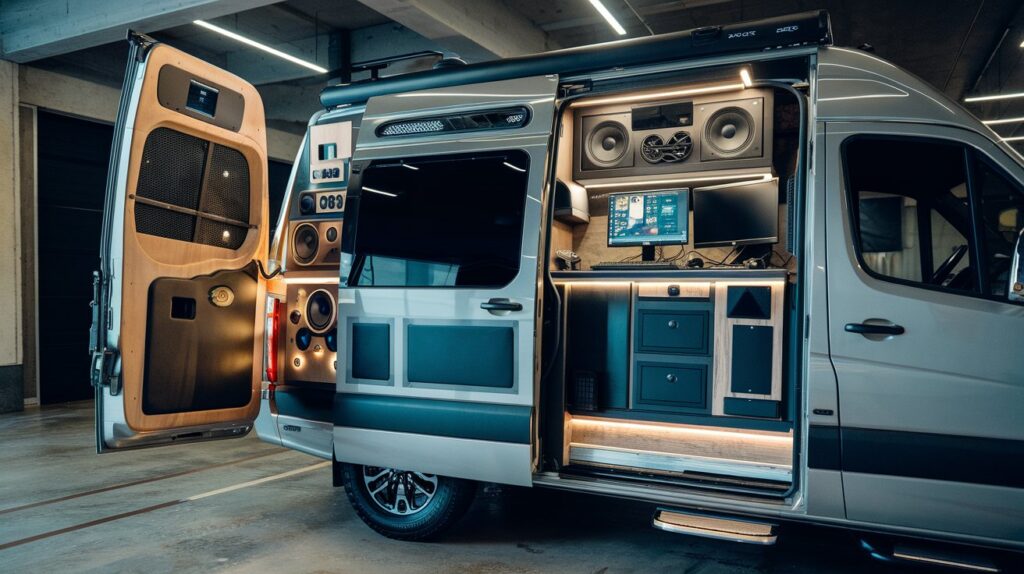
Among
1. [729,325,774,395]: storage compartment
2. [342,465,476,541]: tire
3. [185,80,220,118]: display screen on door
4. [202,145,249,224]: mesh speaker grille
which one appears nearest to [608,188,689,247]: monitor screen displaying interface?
[729,325,774,395]: storage compartment

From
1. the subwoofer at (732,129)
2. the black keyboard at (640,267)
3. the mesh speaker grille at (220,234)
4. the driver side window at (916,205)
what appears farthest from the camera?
the subwoofer at (732,129)

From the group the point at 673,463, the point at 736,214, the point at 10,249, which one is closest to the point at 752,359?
the point at 673,463

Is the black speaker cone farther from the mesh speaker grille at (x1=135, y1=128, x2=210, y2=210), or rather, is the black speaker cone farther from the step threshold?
the mesh speaker grille at (x1=135, y1=128, x2=210, y2=210)

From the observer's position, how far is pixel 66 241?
8.33m

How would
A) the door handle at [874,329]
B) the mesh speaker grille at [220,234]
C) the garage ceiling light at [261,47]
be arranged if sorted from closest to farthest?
the door handle at [874,329] → the mesh speaker grille at [220,234] → the garage ceiling light at [261,47]

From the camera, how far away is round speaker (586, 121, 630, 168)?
4.44 metres

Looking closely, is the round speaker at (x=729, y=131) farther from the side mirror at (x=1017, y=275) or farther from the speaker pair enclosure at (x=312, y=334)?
the speaker pair enclosure at (x=312, y=334)

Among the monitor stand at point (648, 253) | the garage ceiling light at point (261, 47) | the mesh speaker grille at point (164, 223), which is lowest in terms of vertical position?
the monitor stand at point (648, 253)

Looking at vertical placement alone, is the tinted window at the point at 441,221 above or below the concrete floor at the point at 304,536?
above

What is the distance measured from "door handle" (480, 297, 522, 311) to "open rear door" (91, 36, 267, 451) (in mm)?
1343

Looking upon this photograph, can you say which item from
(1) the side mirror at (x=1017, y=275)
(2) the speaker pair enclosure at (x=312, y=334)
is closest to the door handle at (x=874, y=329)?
(1) the side mirror at (x=1017, y=275)

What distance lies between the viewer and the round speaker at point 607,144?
14.6 feet

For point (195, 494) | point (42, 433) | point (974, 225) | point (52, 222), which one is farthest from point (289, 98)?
point (974, 225)

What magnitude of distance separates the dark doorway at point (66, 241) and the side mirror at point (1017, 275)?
8517mm
